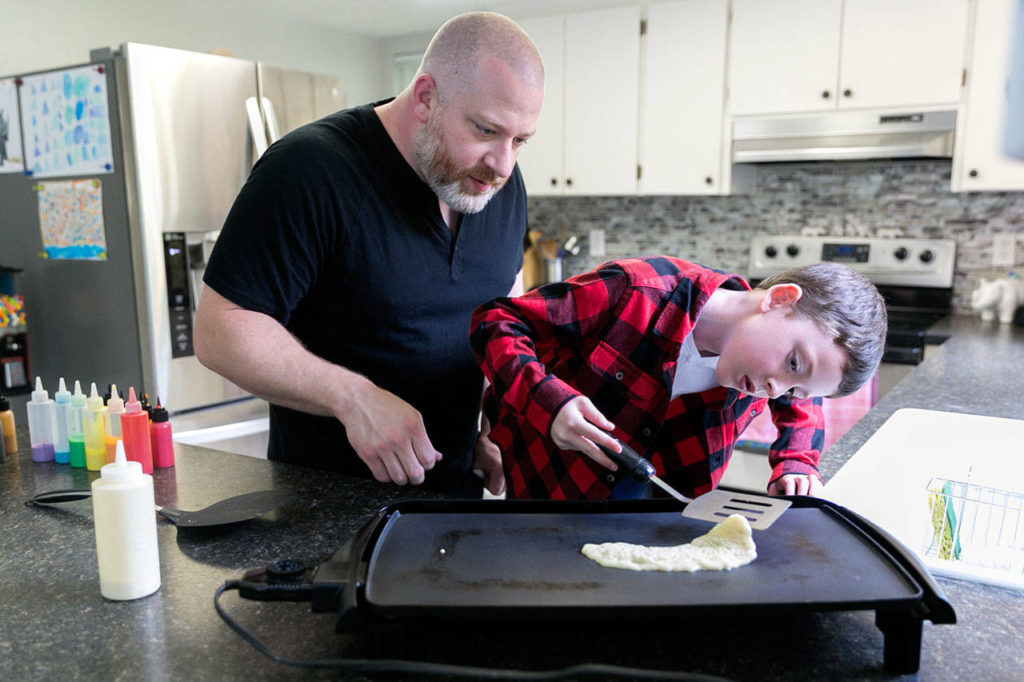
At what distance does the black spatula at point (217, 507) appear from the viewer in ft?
3.22

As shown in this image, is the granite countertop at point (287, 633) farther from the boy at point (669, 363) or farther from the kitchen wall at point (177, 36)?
the kitchen wall at point (177, 36)

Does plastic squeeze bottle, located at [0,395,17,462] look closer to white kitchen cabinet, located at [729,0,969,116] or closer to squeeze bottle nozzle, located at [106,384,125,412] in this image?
squeeze bottle nozzle, located at [106,384,125,412]

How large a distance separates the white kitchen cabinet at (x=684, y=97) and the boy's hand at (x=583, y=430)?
2668mm

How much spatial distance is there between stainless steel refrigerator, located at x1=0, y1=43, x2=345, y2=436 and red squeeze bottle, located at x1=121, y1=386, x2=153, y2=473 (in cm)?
153

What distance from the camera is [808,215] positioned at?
3547 mm

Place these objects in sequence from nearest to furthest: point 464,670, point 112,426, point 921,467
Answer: point 464,670 < point 112,426 < point 921,467

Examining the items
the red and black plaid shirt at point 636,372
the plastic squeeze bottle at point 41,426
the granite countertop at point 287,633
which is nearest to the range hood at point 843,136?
the red and black plaid shirt at point 636,372

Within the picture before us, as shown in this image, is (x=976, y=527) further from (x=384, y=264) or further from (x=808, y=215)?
(x=808, y=215)

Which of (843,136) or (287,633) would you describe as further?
(843,136)

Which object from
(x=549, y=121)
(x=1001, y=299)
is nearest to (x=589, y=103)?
(x=549, y=121)

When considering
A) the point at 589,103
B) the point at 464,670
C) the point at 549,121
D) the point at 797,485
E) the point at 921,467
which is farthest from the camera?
the point at 549,121

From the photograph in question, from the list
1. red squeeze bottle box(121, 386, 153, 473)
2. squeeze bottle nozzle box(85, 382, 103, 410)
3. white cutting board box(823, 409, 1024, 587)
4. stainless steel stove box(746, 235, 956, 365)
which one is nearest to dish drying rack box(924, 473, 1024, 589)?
white cutting board box(823, 409, 1024, 587)

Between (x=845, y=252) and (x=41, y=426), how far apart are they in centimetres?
312

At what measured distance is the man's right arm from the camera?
1.09 m
